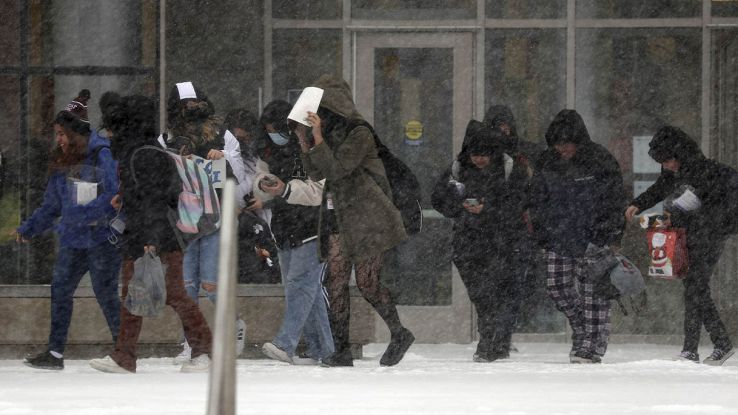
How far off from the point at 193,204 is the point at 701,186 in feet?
13.0

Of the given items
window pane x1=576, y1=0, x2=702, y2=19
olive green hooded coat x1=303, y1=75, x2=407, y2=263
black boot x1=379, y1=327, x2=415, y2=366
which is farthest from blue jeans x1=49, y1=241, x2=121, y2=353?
window pane x1=576, y1=0, x2=702, y2=19

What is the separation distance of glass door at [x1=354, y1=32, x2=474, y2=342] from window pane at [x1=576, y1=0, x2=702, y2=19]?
1.11 meters

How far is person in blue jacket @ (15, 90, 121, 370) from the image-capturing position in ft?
38.8

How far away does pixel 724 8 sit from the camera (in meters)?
15.7

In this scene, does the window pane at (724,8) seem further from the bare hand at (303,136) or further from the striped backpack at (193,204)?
the striped backpack at (193,204)

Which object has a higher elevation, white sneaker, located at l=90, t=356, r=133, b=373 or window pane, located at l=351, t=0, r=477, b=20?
window pane, located at l=351, t=0, r=477, b=20

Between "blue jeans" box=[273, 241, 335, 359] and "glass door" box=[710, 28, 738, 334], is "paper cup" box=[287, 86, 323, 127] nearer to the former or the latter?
"blue jeans" box=[273, 241, 335, 359]

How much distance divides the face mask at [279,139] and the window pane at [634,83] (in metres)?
4.32

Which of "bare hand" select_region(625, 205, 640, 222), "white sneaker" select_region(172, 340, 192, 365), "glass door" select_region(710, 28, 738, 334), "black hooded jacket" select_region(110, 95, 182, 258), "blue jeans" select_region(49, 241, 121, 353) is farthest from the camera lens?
"glass door" select_region(710, 28, 738, 334)

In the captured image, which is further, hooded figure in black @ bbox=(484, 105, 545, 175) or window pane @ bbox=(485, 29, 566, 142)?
window pane @ bbox=(485, 29, 566, 142)

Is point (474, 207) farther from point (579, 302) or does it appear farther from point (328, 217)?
point (328, 217)

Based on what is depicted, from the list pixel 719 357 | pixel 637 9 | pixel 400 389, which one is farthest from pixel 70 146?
pixel 637 9

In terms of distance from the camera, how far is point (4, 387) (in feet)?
33.1

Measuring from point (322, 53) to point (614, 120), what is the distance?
269 cm
